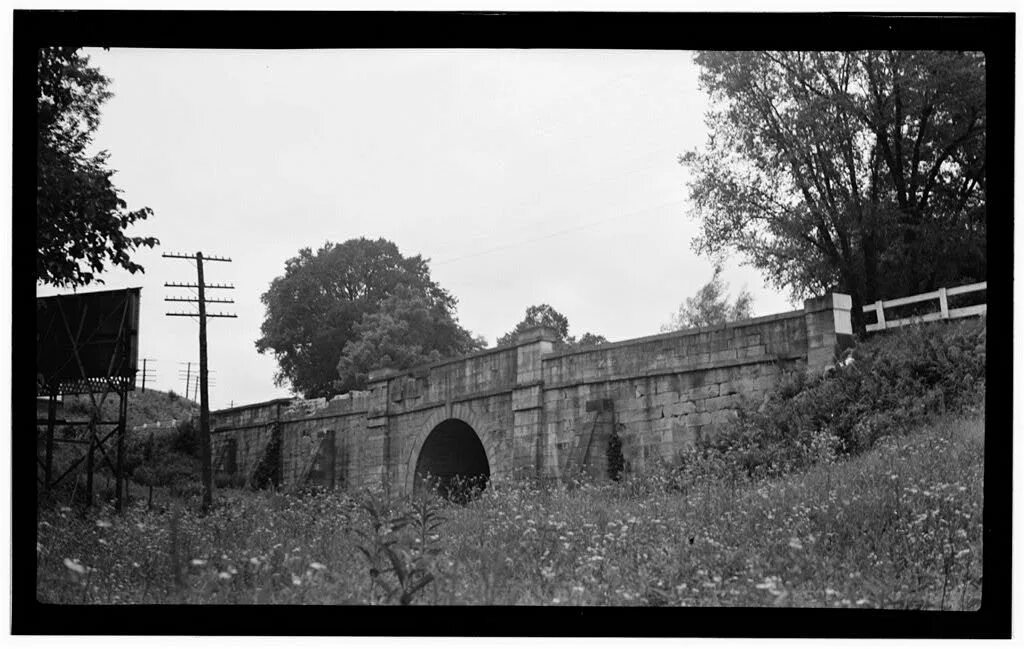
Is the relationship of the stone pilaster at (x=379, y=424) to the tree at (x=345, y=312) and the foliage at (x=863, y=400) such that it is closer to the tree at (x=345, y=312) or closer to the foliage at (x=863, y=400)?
the tree at (x=345, y=312)

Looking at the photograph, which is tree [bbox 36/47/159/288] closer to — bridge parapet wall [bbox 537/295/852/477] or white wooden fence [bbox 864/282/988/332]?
bridge parapet wall [bbox 537/295/852/477]

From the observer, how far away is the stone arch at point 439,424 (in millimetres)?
18172

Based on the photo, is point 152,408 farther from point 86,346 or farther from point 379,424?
point 86,346

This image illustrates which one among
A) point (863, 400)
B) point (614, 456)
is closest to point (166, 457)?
point (614, 456)

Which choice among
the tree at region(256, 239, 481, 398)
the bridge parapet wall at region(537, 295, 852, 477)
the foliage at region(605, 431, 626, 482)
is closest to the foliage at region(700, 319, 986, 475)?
the bridge parapet wall at region(537, 295, 852, 477)

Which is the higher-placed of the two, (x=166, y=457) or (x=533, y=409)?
(x=533, y=409)

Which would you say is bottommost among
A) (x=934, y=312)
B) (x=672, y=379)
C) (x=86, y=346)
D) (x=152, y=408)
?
(x=152, y=408)

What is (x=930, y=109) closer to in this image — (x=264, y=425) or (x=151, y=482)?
(x=151, y=482)

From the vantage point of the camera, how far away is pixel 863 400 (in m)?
12.6

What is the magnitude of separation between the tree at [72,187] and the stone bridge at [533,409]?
7815 millimetres

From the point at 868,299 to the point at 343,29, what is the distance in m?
10.9

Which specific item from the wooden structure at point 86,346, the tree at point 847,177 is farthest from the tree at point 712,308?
the wooden structure at point 86,346

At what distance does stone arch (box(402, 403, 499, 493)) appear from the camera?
59.6 feet

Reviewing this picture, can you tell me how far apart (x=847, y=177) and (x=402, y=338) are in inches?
306
